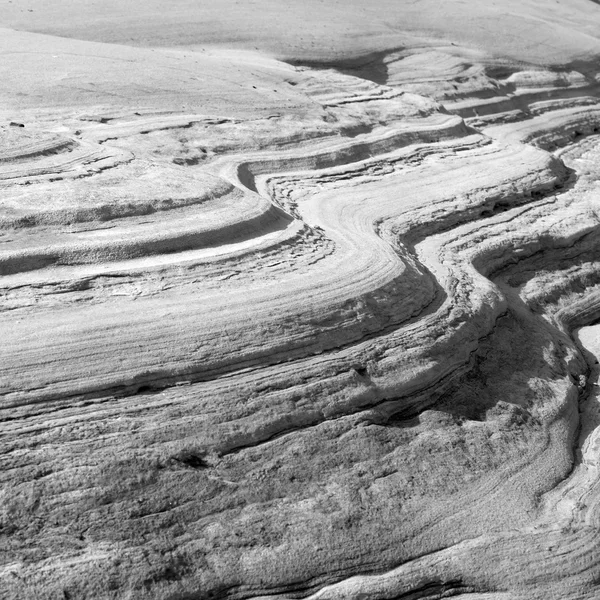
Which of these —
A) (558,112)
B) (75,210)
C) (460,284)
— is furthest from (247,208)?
(558,112)

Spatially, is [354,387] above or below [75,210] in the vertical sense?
below

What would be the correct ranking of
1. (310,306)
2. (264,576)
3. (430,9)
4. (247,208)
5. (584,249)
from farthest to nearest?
(430,9)
(584,249)
(247,208)
(310,306)
(264,576)

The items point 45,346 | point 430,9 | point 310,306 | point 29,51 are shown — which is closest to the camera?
point 45,346

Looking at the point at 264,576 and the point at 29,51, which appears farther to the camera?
the point at 29,51

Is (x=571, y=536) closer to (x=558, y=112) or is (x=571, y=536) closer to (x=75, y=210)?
(x=75, y=210)

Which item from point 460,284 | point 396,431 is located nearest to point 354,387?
point 396,431

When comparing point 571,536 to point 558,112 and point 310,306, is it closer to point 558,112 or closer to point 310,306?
point 310,306

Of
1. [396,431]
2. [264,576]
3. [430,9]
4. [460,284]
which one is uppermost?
[430,9]
